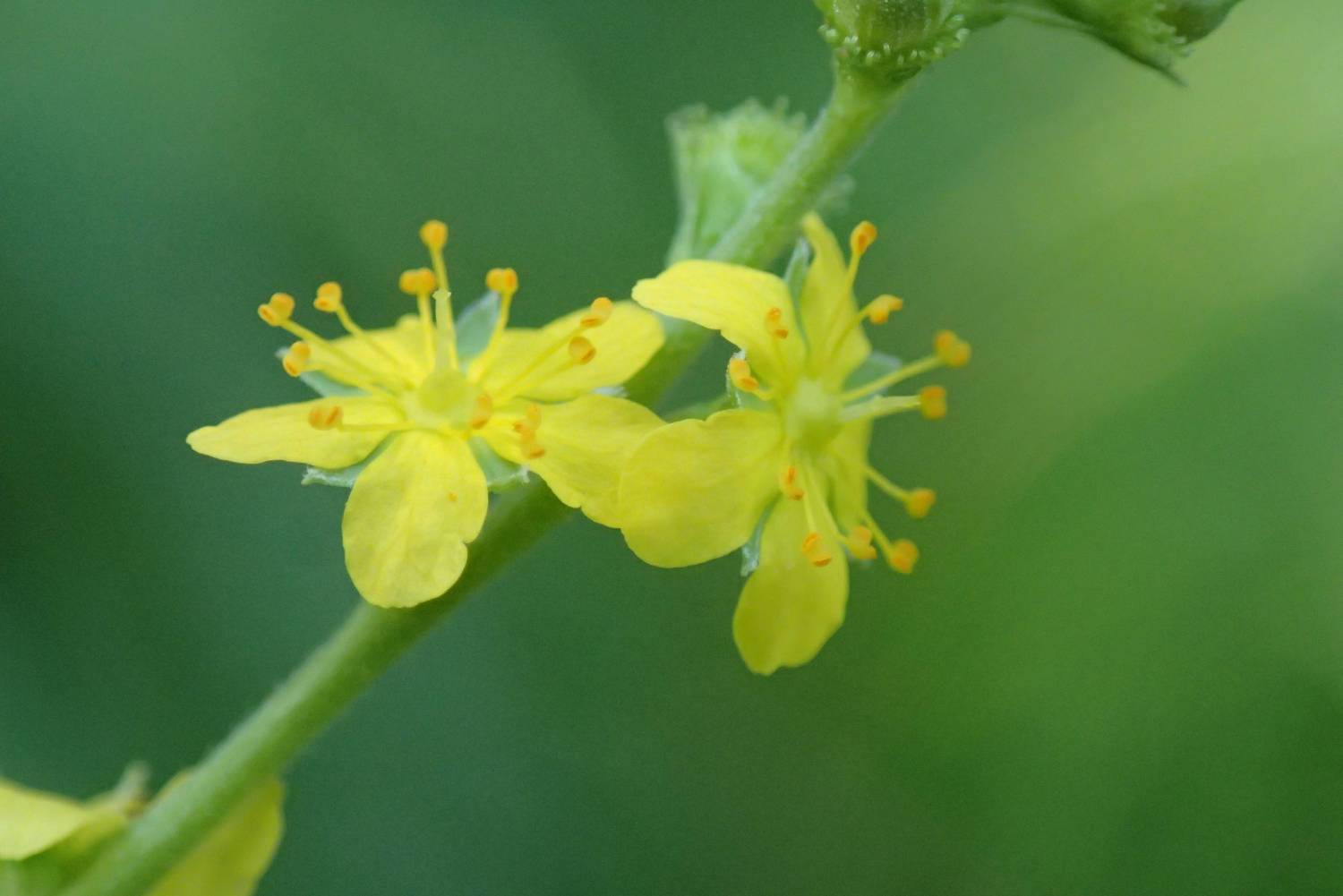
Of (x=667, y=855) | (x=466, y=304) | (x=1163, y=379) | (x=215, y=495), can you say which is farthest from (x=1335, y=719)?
(x=215, y=495)

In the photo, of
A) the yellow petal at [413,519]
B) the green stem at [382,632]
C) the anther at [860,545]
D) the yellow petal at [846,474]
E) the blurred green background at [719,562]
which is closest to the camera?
the yellow petal at [413,519]

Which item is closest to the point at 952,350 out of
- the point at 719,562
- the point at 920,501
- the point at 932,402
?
the point at 932,402

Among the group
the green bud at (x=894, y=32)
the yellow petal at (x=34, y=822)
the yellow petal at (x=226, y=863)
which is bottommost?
the yellow petal at (x=226, y=863)

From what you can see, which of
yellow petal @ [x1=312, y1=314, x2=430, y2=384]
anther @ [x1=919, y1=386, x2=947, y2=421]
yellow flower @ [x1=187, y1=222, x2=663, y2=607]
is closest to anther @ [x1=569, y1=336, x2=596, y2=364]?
Result: yellow flower @ [x1=187, y1=222, x2=663, y2=607]

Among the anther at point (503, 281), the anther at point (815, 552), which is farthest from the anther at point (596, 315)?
the anther at point (815, 552)

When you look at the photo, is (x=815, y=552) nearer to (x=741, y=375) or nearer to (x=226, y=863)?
(x=741, y=375)

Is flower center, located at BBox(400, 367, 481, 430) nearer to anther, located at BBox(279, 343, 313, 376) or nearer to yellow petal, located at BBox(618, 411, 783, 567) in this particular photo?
anther, located at BBox(279, 343, 313, 376)

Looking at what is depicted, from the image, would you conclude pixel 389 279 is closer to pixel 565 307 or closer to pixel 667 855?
pixel 565 307

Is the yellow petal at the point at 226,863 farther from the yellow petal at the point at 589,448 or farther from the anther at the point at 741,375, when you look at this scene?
the anther at the point at 741,375
